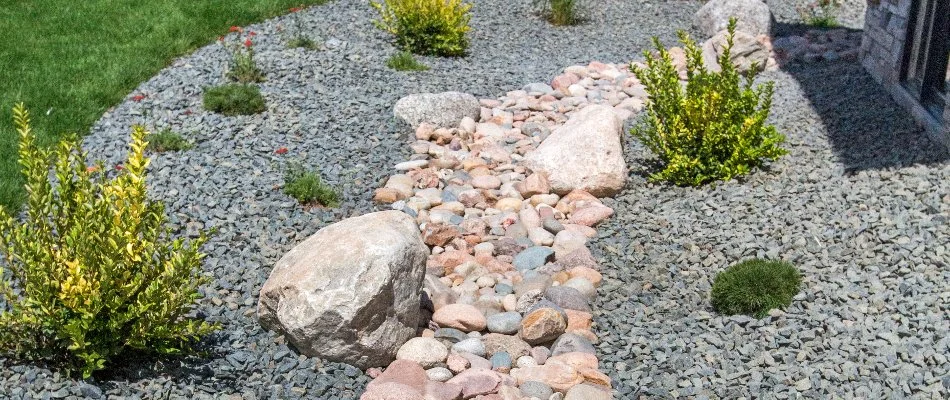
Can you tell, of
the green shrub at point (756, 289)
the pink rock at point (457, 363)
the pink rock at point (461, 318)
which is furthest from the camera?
the pink rock at point (461, 318)

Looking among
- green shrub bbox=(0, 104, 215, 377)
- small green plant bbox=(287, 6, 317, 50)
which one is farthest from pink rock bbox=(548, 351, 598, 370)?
small green plant bbox=(287, 6, 317, 50)

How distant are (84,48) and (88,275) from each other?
5054 mm

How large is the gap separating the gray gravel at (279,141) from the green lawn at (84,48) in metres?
0.22

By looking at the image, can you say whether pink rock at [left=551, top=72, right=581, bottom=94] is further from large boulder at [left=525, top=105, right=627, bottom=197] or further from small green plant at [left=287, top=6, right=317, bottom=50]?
small green plant at [left=287, top=6, right=317, bottom=50]

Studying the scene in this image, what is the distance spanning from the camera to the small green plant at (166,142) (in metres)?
6.62

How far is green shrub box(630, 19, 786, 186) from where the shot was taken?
6645 millimetres

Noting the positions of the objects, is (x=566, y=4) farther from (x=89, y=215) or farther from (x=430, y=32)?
(x=89, y=215)

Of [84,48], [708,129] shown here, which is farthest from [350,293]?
[84,48]

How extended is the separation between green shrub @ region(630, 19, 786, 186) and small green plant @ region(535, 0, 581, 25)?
423 cm

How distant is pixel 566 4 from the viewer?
1111 cm

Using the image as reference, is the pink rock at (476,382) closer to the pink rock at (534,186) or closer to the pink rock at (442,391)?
the pink rock at (442,391)

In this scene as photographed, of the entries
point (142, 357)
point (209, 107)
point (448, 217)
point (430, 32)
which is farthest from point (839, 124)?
point (142, 357)

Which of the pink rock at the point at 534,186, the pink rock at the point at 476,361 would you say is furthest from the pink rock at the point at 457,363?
the pink rock at the point at 534,186

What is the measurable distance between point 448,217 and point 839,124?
10.9ft
